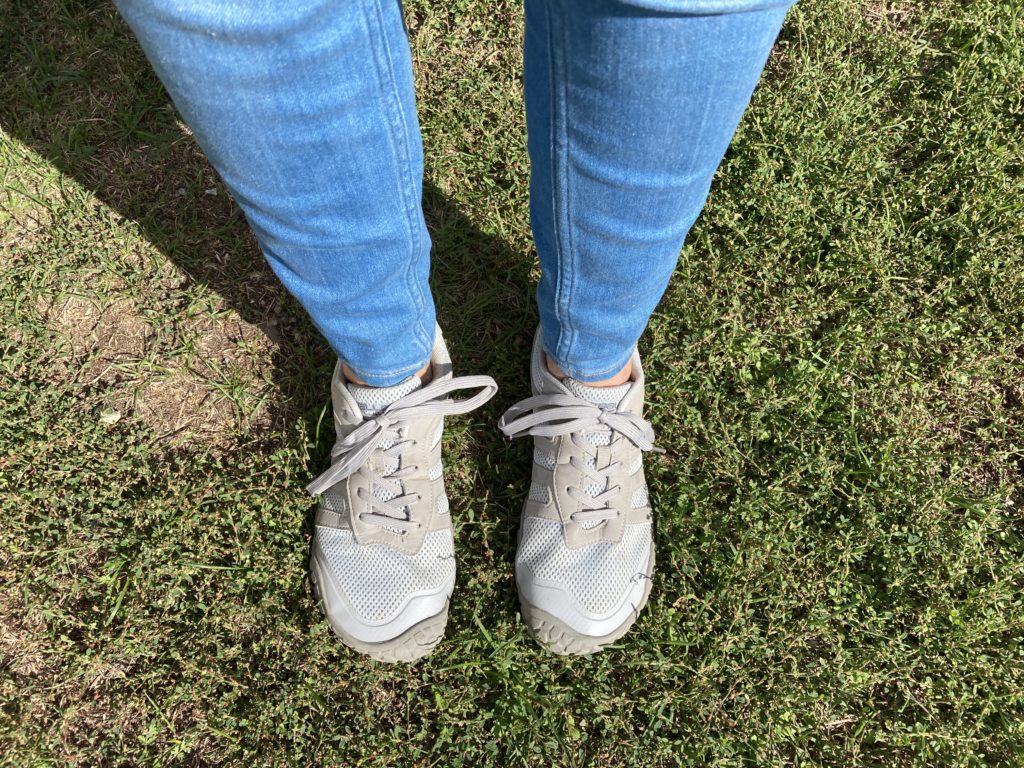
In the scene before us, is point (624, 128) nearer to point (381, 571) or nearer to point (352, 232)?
point (352, 232)

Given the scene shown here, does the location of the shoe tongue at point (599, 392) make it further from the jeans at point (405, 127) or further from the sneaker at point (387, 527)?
the jeans at point (405, 127)

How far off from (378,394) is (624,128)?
0.88m

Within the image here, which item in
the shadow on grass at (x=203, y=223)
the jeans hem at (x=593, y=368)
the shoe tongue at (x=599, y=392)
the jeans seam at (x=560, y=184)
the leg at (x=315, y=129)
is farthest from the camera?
the shadow on grass at (x=203, y=223)

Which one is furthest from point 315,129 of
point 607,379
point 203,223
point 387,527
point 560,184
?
point 203,223

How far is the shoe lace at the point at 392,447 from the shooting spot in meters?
1.66

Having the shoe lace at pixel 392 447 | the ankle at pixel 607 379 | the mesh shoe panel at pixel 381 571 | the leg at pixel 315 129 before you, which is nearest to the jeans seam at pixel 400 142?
the leg at pixel 315 129

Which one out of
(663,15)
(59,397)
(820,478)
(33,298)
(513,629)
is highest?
(663,15)

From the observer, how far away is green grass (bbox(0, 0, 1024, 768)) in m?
1.75

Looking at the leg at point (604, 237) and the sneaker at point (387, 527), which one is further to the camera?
the sneaker at point (387, 527)

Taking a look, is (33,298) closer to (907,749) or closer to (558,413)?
(558,413)

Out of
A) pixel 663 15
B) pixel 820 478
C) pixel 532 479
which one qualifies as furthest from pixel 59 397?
pixel 820 478


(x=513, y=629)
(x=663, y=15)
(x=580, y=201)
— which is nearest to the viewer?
(x=663, y=15)

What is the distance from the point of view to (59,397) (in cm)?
202

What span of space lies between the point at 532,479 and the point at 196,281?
1179 millimetres
